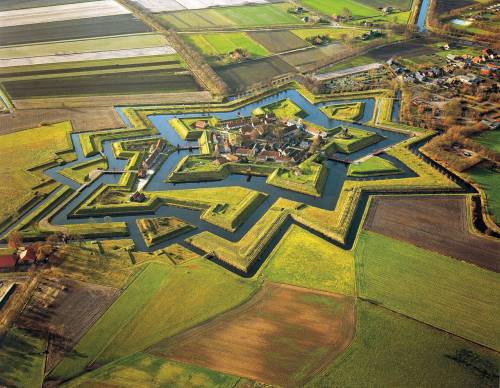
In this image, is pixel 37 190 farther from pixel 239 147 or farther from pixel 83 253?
pixel 239 147

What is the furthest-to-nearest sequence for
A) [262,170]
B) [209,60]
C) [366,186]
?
[209,60], [262,170], [366,186]

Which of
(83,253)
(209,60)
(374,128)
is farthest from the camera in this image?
(209,60)

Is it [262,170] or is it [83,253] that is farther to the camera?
[262,170]

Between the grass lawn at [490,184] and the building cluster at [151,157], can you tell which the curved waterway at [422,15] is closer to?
the grass lawn at [490,184]

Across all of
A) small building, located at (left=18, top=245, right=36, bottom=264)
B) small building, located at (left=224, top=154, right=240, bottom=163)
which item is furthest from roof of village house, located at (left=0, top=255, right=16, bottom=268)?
small building, located at (left=224, top=154, right=240, bottom=163)

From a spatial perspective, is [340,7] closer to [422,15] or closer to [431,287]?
[422,15]

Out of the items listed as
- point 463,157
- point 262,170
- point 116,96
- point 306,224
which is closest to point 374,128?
point 463,157

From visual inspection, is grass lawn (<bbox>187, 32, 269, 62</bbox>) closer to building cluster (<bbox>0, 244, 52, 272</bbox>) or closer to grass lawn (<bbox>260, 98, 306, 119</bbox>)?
grass lawn (<bbox>260, 98, 306, 119</bbox>)
